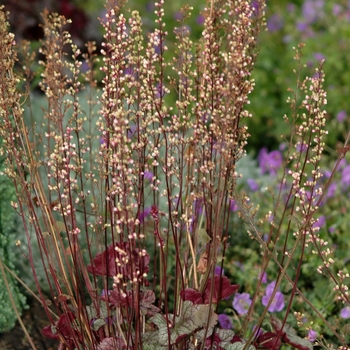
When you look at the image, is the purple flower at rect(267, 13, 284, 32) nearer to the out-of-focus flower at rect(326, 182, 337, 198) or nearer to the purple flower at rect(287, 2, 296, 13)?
the purple flower at rect(287, 2, 296, 13)

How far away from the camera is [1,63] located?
1.96 meters

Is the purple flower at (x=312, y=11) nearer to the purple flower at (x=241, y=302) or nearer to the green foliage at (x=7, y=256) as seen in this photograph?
A: the purple flower at (x=241, y=302)

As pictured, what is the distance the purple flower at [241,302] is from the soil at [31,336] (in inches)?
34.2

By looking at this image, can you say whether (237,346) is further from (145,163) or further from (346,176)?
(346,176)

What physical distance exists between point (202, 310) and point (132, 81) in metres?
0.77

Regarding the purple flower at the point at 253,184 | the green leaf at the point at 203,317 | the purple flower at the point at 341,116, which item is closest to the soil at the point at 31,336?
the green leaf at the point at 203,317

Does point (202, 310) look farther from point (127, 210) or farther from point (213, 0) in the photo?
point (213, 0)

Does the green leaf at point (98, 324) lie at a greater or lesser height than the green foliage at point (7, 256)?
greater

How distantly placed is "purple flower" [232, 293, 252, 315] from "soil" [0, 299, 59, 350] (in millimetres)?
868

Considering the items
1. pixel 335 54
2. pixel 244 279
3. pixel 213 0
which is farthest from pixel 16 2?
pixel 213 0

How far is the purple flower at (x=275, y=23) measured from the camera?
6.32m

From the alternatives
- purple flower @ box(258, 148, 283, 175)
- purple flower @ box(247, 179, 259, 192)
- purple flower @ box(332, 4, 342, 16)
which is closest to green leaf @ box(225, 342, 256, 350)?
purple flower @ box(247, 179, 259, 192)

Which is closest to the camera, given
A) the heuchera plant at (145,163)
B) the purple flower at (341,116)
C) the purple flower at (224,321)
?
the heuchera plant at (145,163)

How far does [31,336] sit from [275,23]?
4.23m
